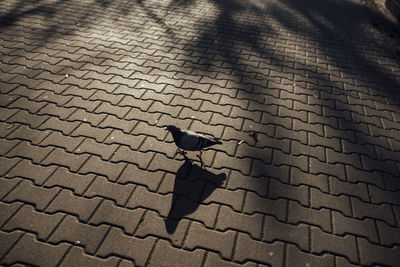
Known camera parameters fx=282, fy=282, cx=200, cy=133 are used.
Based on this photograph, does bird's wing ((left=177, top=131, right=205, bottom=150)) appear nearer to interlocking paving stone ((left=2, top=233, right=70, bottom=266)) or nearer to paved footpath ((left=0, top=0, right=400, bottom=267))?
paved footpath ((left=0, top=0, right=400, bottom=267))

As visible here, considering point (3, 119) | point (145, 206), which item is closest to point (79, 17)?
point (3, 119)

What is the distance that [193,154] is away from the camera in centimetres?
388

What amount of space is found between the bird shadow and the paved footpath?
0.02 m

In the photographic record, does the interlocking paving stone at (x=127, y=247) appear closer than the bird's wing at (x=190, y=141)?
Yes

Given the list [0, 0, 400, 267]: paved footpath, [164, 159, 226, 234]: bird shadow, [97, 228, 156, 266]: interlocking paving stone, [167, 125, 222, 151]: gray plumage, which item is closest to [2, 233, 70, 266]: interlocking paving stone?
[0, 0, 400, 267]: paved footpath

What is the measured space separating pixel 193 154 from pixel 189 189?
2.05ft

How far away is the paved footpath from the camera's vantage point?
287 cm

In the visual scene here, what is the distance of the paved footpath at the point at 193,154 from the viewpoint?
2.87 metres

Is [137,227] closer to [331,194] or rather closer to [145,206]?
[145,206]

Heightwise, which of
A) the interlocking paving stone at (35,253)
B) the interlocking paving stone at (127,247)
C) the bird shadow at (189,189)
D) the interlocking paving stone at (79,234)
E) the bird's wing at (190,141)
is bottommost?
the interlocking paving stone at (35,253)

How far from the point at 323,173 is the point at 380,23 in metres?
7.45

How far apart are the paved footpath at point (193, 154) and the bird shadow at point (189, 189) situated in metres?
0.02

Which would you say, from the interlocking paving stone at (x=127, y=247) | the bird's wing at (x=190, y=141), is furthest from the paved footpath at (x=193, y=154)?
the bird's wing at (x=190, y=141)

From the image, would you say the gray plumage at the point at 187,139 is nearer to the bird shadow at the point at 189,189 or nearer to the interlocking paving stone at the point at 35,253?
the bird shadow at the point at 189,189
